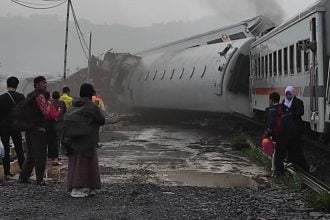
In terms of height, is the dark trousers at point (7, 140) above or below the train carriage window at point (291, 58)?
below

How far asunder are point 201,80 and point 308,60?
10610 mm

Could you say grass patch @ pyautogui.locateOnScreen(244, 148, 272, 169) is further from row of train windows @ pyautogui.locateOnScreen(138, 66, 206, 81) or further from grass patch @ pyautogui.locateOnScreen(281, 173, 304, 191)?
row of train windows @ pyautogui.locateOnScreen(138, 66, 206, 81)

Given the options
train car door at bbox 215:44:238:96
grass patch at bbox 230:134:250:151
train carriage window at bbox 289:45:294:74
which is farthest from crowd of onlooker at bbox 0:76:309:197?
train car door at bbox 215:44:238:96

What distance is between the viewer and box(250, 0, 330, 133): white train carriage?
29.3ft

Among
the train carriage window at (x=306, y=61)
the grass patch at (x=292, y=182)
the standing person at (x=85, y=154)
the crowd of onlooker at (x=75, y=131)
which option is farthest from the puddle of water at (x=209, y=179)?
the standing person at (x=85, y=154)

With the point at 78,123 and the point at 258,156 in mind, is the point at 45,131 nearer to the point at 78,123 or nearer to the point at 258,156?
the point at 78,123

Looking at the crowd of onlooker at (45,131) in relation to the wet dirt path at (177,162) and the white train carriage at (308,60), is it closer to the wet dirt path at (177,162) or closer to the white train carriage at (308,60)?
the wet dirt path at (177,162)

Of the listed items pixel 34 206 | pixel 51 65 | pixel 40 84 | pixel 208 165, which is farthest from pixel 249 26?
pixel 51 65

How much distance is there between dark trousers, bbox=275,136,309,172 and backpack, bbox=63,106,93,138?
3489mm

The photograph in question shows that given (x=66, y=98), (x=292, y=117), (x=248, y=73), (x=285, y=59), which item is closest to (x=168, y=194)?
(x=292, y=117)

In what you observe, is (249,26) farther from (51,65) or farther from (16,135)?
(51,65)

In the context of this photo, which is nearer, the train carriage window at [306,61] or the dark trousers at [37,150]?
the dark trousers at [37,150]

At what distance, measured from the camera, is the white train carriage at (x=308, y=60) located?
892 centimetres

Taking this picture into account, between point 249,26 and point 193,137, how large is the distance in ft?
23.0
